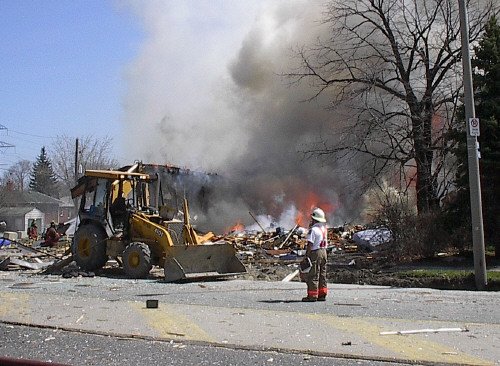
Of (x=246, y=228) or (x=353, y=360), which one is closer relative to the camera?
(x=353, y=360)

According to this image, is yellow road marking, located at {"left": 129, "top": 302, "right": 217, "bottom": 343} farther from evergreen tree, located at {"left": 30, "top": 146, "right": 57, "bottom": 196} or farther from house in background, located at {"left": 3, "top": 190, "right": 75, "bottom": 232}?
evergreen tree, located at {"left": 30, "top": 146, "right": 57, "bottom": 196}

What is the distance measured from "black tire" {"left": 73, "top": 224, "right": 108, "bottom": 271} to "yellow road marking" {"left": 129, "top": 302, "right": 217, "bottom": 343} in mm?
5205

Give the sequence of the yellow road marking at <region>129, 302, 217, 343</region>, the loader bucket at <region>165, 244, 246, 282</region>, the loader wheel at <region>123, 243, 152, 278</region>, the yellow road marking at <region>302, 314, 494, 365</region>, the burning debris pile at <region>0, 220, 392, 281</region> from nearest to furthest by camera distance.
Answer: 1. the yellow road marking at <region>302, 314, 494, 365</region>
2. the yellow road marking at <region>129, 302, 217, 343</region>
3. the loader bucket at <region>165, 244, 246, 282</region>
4. the loader wheel at <region>123, 243, 152, 278</region>
5. the burning debris pile at <region>0, 220, 392, 281</region>

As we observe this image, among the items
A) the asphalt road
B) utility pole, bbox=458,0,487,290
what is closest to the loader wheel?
the asphalt road

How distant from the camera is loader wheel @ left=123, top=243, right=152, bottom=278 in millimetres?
13586

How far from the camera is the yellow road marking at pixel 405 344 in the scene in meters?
6.21

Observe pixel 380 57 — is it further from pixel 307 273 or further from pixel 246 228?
pixel 307 273

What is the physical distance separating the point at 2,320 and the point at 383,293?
264 inches

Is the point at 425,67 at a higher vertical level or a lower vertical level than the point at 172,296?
higher

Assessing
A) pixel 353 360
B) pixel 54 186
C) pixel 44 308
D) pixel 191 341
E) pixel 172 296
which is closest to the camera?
pixel 353 360

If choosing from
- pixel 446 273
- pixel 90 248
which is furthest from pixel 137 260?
pixel 446 273

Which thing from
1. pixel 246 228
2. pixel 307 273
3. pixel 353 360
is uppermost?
pixel 246 228

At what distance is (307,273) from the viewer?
9992 mm

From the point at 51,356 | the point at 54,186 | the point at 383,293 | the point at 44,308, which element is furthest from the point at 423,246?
the point at 54,186
